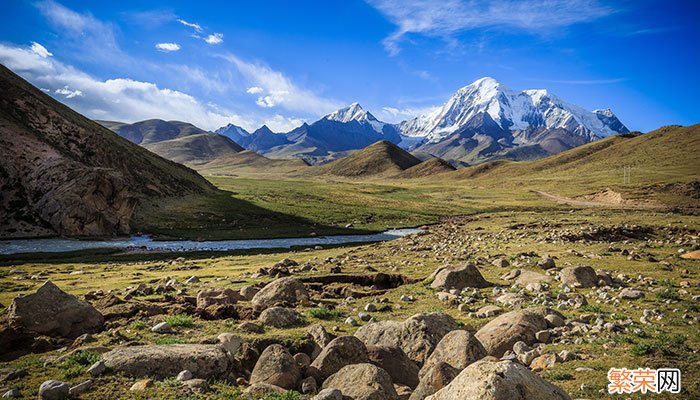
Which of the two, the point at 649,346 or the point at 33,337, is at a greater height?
the point at 649,346

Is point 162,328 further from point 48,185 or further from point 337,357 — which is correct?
point 48,185

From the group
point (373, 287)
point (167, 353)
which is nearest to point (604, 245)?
point (373, 287)

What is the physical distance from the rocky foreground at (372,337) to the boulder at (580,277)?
8 centimetres

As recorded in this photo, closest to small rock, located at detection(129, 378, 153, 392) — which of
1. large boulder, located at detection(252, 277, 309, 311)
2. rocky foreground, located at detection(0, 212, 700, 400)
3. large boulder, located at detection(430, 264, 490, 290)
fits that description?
rocky foreground, located at detection(0, 212, 700, 400)

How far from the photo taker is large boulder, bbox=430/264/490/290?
24.0 metres

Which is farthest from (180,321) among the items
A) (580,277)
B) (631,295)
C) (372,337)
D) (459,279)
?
(580,277)

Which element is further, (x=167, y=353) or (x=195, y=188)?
(x=195, y=188)

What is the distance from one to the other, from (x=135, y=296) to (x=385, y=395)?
2022 cm

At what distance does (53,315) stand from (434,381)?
1456cm

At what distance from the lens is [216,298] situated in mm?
21016

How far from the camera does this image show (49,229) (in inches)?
2485

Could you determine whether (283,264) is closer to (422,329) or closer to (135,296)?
(135,296)

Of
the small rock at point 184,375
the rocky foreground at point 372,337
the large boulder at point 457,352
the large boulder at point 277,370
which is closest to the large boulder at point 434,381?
the rocky foreground at point 372,337

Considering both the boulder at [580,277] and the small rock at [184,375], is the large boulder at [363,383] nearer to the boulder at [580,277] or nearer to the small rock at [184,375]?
the small rock at [184,375]
